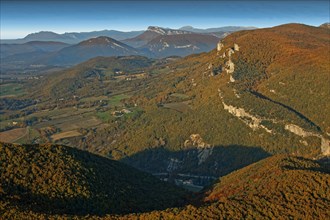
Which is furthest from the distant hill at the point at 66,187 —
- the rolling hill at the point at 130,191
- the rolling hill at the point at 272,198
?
the rolling hill at the point at 272,198

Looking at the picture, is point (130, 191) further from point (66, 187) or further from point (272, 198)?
point (272, 198)

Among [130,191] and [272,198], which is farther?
[130,191]

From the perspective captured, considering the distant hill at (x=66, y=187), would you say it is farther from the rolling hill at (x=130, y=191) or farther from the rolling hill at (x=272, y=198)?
the rolling hill at (x=272, y=198)

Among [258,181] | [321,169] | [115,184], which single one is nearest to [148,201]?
[115,184]

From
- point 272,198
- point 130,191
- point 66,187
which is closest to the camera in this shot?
point 272,198

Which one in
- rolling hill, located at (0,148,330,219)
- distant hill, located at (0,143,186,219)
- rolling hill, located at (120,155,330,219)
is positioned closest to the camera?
rolling hill, located at (120,155,330,219)

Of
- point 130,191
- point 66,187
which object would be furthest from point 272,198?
point 66,187

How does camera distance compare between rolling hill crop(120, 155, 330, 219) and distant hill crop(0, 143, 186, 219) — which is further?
distant hill crop(0, 143, 186, 219)

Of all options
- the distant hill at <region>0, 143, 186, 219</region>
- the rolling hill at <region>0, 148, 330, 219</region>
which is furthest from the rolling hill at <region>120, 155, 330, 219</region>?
the distant hill at <region>0, 143, 186, 219</region>

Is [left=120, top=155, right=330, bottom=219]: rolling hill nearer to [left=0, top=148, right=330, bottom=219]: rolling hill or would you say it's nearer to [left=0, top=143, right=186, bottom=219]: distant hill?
[left=0, top=148, right=330, bottom=219]: rolling hill
